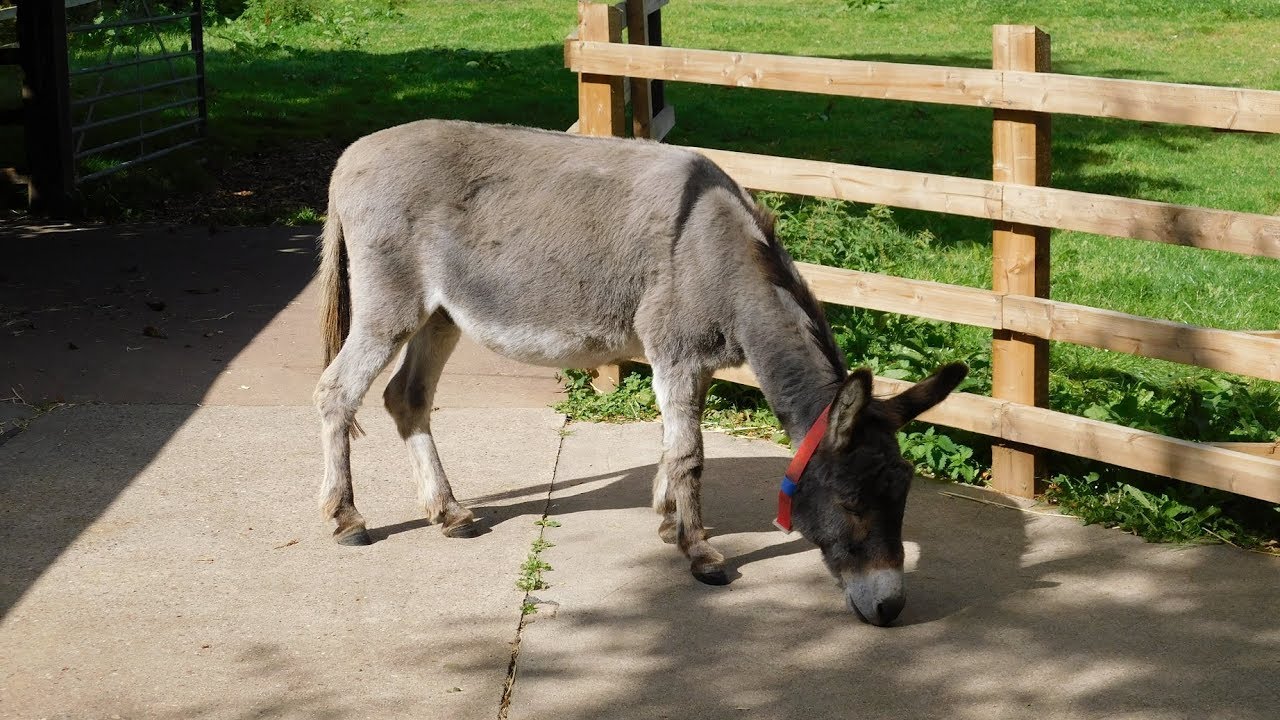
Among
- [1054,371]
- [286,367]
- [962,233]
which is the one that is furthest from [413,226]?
[962,233]

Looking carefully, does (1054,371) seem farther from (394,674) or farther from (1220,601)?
(394,674)

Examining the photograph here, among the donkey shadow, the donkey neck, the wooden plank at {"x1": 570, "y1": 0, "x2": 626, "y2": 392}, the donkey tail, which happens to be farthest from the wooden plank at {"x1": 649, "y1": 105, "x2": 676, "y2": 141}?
the donkey neck

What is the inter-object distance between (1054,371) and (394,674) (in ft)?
13.5

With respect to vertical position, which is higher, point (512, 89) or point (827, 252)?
point (512, 89)

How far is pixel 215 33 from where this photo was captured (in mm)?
19078

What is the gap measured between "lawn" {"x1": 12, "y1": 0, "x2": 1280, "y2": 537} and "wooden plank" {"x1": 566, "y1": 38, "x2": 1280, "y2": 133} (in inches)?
54.4

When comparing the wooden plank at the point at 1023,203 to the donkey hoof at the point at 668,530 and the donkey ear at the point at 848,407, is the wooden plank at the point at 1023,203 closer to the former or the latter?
the donkey ear at the point at 848,407

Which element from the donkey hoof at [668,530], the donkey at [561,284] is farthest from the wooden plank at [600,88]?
the donkey hoof at [668,530]

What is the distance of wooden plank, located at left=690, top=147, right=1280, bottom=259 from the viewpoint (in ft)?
16.3

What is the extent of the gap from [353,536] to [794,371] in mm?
1866

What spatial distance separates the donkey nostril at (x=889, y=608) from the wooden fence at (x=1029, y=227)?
1.39 meters

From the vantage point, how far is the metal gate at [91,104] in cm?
1081

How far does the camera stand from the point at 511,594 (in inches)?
195

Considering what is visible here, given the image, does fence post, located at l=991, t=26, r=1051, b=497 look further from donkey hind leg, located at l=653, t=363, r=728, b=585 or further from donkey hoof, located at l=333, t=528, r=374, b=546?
donkey hoof, located at l=333, t=528, r=374, b=546
